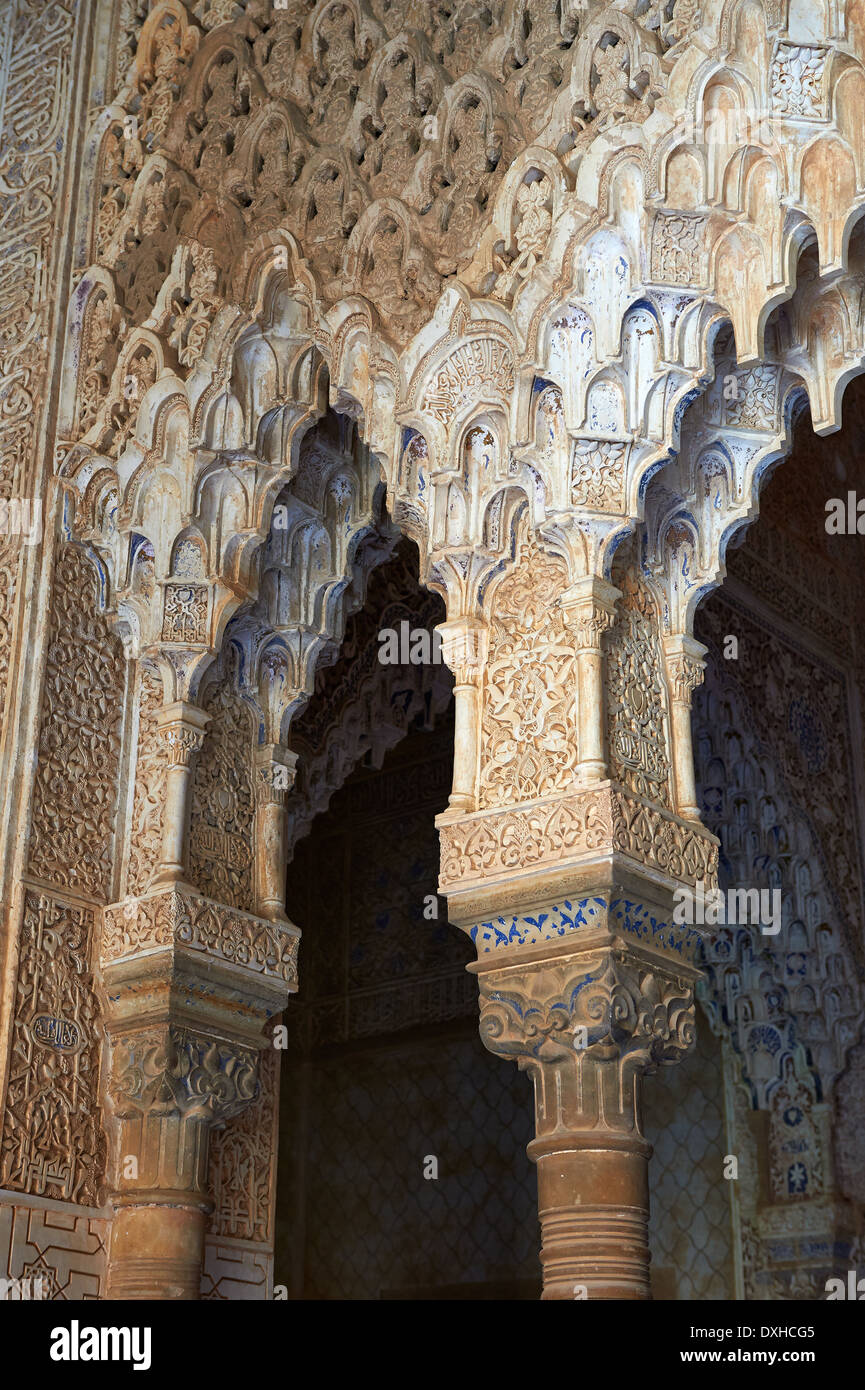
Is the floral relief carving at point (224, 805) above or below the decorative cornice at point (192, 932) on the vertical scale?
above

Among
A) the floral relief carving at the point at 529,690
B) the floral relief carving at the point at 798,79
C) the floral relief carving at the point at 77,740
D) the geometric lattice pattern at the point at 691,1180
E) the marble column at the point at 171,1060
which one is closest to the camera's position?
the floral relief carving at the point at 798,79

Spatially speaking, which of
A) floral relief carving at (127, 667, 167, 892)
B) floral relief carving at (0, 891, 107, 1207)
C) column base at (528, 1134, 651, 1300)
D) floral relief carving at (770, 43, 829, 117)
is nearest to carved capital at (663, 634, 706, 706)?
column base at (528, 1134, 651, 1300)

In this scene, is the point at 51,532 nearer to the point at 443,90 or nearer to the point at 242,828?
the point at 242,828

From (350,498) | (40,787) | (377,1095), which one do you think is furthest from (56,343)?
(377,1095)

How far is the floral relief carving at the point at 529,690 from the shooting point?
4891mm

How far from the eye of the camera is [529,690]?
16.5ft

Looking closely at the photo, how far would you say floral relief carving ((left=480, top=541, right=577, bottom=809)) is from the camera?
4891 mm

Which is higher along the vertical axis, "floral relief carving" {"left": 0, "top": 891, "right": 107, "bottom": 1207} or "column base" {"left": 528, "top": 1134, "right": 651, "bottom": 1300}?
"floral relief carving" {"left": 0, "top": 891, "right": 107, "bottom": 1207}

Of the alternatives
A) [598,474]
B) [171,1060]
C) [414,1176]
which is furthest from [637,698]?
[414,1176]

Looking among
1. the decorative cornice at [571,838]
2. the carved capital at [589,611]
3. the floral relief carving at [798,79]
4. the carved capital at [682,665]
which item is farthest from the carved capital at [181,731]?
the floral relief carving at [798,79]

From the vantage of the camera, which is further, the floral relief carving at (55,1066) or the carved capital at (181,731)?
the carved capital at (181,731)

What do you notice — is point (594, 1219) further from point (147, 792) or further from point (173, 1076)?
point (147, 792)

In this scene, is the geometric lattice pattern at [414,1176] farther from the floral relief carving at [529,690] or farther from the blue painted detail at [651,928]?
the floral relief carving at [529,690]

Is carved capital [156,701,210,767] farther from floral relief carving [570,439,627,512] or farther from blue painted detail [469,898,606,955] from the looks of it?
floral relief carving [570,439,627,512]
